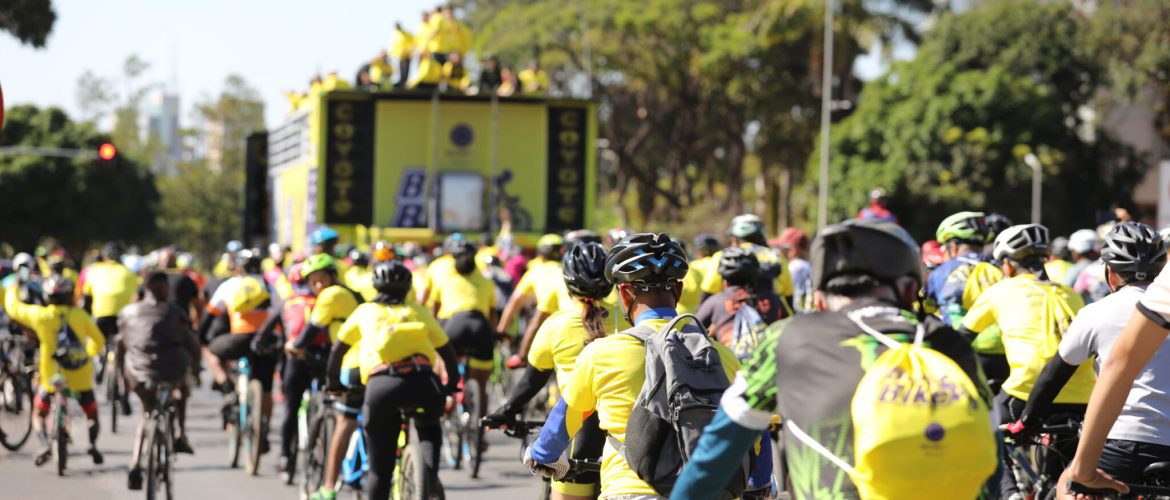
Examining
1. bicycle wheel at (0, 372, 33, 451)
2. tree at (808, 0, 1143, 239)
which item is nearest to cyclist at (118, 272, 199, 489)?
bicycle wheel at (0, 372, 33, 451)

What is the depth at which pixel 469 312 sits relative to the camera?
43.0 feet

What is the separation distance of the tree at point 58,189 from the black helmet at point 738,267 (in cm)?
5461

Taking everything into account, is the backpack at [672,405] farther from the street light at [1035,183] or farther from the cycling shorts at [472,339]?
the street light at [1035,183]

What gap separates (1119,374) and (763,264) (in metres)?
6.48

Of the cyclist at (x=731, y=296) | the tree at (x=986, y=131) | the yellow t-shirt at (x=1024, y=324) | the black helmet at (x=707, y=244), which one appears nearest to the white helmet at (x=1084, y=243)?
the black helmet at (x=707, y=244)

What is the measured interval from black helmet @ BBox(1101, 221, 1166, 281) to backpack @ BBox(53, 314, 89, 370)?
875 centimetres

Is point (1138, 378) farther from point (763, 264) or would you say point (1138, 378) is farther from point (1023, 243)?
point (763, 264)

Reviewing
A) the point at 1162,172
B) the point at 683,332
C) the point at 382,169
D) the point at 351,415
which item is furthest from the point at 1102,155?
the point at 683,332

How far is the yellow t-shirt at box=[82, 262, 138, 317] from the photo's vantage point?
659 inches

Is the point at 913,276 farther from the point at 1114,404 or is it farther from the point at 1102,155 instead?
the point at 1102,155

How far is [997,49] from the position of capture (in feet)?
152

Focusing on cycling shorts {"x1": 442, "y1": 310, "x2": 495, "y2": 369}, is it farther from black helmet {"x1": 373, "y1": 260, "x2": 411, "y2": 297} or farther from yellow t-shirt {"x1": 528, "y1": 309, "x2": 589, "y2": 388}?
yellow t-shirt {"x1": 528, "y1": 309, "x2": 589, "y2": 388}

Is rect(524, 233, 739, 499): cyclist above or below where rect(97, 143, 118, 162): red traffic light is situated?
below

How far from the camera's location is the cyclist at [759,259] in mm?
10922
